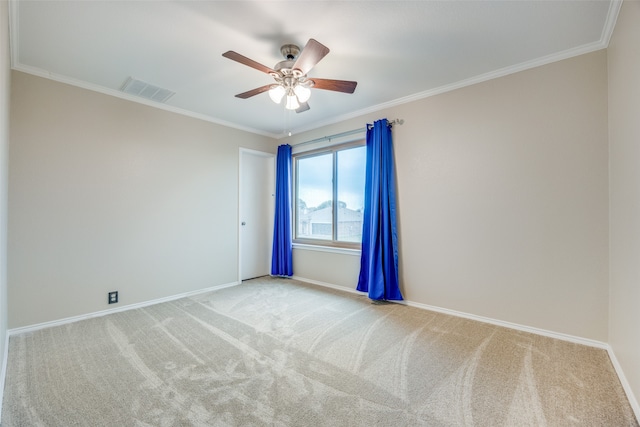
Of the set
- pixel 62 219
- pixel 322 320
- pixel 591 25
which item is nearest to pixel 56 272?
pixel 62 219

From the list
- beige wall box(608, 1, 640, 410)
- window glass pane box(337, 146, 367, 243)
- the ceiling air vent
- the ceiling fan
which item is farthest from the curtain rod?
the ceiling air vent

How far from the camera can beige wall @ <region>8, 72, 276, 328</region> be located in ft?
8.64

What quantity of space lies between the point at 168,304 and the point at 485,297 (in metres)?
3.64

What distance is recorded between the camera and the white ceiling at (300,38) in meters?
1.90

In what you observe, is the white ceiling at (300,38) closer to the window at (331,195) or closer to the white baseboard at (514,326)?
the window at (331,195)

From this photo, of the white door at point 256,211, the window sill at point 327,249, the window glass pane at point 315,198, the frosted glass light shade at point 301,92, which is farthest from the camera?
the white door at point 256,211

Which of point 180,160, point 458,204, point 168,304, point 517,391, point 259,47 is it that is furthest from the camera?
point 180,160

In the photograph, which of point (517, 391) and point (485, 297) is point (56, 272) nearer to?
point (517, 391)

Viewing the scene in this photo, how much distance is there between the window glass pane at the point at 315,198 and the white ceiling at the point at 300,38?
5.54 feet

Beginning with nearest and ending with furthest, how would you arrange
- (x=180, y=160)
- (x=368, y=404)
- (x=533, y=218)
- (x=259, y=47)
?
(x=368, y=404) < (x=259, y=47) < (x=533, y=218) < (x=180, y=160)

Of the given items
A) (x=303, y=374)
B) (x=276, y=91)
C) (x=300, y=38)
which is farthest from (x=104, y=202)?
(x=303, y=374)

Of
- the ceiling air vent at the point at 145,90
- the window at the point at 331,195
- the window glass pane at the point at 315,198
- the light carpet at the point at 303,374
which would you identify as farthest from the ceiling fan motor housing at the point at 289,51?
the light carpet at the point at 303,374

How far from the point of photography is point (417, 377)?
1.92 m

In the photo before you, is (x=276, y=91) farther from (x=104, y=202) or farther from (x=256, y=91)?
(x=104, y=202)
